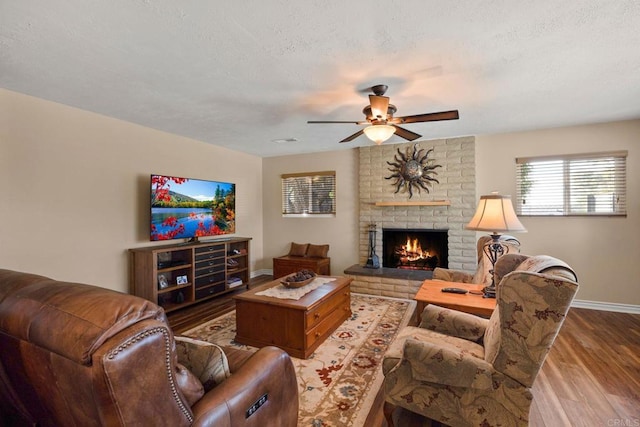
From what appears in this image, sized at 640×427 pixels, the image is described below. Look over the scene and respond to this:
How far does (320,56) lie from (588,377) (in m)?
3.20

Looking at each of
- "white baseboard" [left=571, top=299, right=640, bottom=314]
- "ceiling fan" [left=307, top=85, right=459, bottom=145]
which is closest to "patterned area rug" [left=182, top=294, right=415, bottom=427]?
"ceiling fan" [left=307, top=85, right=459, bottom=145]

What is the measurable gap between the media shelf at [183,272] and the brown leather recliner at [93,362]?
2.56 metres

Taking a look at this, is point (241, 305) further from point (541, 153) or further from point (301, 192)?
point (541, 153)

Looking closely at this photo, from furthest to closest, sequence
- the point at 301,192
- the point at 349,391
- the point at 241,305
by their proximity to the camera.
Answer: the point at 301,192 → the point at 241,305 → the point at 349,391

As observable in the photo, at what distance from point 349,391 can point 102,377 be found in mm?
1813

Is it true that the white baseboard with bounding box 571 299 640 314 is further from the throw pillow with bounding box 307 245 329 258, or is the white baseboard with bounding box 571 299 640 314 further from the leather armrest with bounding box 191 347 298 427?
the leather armrest with bounding box 191 347 298 427

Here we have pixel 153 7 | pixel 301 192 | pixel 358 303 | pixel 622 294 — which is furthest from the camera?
pixel 301 192

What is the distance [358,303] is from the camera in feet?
13.3

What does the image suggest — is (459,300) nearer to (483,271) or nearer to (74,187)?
(483,271)

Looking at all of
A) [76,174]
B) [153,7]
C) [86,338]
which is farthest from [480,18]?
[76,174]

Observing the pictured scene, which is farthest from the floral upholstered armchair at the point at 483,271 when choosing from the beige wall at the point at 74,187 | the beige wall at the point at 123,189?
the beige wall at the point at 74,187

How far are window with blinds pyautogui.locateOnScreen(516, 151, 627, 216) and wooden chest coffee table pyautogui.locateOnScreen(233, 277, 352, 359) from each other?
10.7ft

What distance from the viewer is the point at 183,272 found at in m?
4.02

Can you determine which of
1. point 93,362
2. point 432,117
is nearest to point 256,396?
point 93,362
